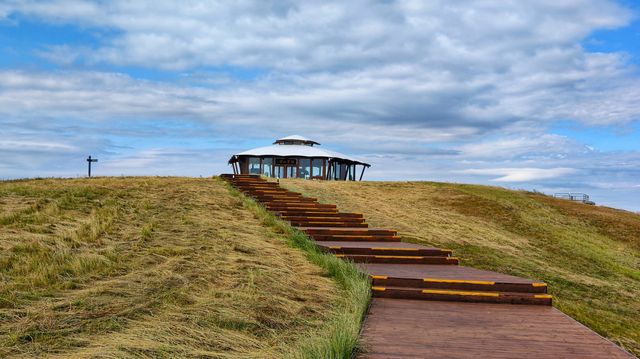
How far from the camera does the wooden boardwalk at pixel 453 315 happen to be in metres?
4.88

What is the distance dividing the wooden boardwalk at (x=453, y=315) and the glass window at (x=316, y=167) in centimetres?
2994

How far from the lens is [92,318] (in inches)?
241

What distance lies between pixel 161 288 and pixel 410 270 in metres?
4.16

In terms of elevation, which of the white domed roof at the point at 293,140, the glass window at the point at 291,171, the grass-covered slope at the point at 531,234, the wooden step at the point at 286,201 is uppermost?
the white domed roof at the point at 293,140

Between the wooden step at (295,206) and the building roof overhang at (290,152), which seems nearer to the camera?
the wooden step at (295,206)

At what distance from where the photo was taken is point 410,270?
8656 millimetres

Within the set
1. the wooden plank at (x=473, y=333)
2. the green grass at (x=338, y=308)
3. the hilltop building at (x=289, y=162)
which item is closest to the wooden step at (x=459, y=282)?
the green grass at (x=338, y=308)

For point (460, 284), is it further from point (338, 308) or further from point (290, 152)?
point (290, 152)

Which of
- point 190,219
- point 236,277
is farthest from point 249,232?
point 236,277

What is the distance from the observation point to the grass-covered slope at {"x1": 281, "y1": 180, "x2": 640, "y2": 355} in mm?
11562

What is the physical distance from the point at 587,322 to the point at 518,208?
17612 mm

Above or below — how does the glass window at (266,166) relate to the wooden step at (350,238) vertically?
above

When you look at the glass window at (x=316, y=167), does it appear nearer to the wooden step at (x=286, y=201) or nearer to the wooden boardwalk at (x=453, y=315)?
the wooden step at (x=286, y=201)

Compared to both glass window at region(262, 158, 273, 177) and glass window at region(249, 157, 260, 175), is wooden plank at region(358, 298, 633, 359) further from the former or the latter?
glass window at region(249, 157, 260, 175)
